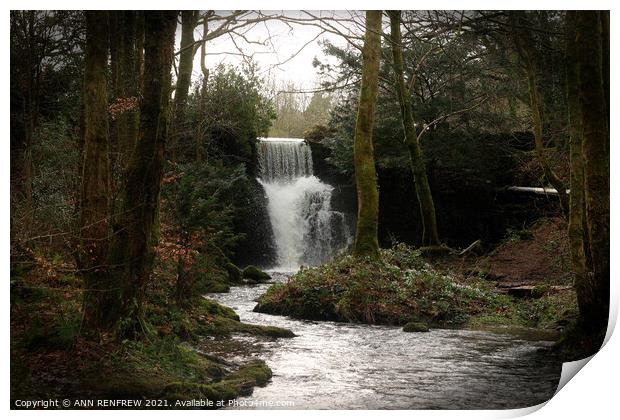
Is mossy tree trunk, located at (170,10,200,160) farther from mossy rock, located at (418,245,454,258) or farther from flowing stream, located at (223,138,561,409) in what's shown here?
mossy rock, located at (418,245,454,258)

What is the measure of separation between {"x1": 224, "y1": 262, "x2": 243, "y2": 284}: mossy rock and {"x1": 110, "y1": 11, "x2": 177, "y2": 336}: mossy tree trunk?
3.28m

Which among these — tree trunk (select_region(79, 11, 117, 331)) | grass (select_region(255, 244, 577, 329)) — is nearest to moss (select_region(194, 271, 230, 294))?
grass (select_region(255, 244, 577, 329))

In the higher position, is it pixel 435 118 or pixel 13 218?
pixel 435 118

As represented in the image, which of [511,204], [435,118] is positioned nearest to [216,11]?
[511,204]

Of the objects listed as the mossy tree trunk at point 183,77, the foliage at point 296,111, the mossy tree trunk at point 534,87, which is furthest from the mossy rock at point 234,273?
the mossy tree trunk at point 534,87

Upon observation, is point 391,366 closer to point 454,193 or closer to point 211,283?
point 211,283

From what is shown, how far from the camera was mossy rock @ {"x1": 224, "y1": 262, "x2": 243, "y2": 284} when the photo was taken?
855 centimetres

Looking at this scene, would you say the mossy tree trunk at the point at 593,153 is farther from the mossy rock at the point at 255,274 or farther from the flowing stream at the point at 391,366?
the mossy rock at the point at 255,274

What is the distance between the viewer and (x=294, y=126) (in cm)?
781

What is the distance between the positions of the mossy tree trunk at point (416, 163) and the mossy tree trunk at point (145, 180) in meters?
7.03

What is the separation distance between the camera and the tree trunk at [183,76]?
5184 millimetres

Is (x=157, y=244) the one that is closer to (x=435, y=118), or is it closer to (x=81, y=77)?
(x=81, y=77)

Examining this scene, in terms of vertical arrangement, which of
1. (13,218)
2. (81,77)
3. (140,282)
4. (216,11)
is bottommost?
(140,282)

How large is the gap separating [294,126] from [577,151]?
344cm
